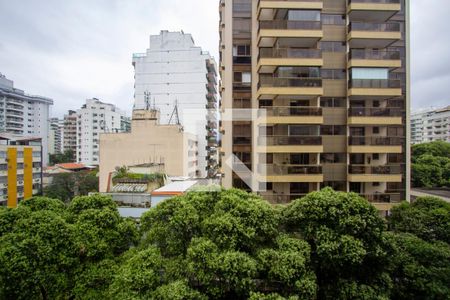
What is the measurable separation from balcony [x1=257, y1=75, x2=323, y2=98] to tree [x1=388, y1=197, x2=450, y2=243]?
6311 mm

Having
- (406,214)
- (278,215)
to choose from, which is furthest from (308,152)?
(278,215)

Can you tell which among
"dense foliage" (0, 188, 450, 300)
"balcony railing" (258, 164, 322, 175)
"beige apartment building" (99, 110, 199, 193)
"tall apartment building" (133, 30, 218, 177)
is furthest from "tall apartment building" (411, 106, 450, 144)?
"dense foliage" (0, 188, 450, 300)

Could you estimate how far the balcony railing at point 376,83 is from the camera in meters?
12.4

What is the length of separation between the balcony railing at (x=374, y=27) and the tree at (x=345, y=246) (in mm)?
9788

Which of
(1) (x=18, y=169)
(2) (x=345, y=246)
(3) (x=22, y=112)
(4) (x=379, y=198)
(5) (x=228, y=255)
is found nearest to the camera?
(5) (x=228, y=255)

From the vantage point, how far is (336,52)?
43.1 feet

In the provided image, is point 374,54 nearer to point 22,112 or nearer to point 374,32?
point 374,32

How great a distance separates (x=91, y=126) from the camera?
161 ft

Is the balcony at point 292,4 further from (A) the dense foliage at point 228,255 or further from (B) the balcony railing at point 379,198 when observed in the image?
(B) the balcony railing at point 379,198

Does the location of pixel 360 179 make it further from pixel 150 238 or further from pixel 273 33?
pixel 150 238

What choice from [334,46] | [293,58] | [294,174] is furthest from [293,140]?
[334,46]

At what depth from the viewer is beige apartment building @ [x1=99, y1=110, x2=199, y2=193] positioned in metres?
23.4

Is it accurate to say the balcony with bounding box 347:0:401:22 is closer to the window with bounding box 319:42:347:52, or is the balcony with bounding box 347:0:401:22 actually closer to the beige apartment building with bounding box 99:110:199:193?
the window with bounding box 319:42:347:52

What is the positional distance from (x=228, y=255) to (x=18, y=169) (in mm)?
33753
